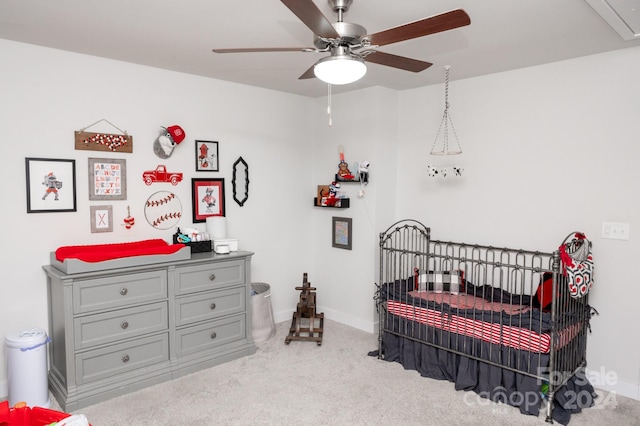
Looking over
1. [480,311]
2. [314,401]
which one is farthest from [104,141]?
[480,311]

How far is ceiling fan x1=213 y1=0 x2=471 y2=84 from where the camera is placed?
5.32 feet

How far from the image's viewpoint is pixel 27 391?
→ 8.50ft

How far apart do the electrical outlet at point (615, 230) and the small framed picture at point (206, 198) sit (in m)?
2.97

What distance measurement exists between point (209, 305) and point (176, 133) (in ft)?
4.52

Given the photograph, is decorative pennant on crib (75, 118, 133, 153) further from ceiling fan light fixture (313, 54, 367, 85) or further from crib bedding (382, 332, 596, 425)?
crib bedding (382, 332, 596, 425)

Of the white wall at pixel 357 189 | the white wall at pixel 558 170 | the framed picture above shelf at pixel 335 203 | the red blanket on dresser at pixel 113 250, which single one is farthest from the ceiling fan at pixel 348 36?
the framed picture above shelf at pixel 335 203

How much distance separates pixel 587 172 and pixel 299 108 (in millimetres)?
2626

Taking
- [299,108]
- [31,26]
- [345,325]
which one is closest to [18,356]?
[31,26]

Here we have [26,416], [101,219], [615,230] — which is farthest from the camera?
[101,219]

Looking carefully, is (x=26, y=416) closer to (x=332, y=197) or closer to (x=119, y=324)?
(x=119, y=324)

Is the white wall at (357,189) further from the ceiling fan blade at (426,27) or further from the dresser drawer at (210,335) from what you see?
the ceiling fan blade at (426,27)

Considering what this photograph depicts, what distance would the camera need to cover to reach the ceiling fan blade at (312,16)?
1542 millimetres

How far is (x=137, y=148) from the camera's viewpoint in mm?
3320

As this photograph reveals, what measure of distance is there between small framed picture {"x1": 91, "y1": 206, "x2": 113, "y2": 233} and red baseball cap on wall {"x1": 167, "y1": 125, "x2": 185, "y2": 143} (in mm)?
721
